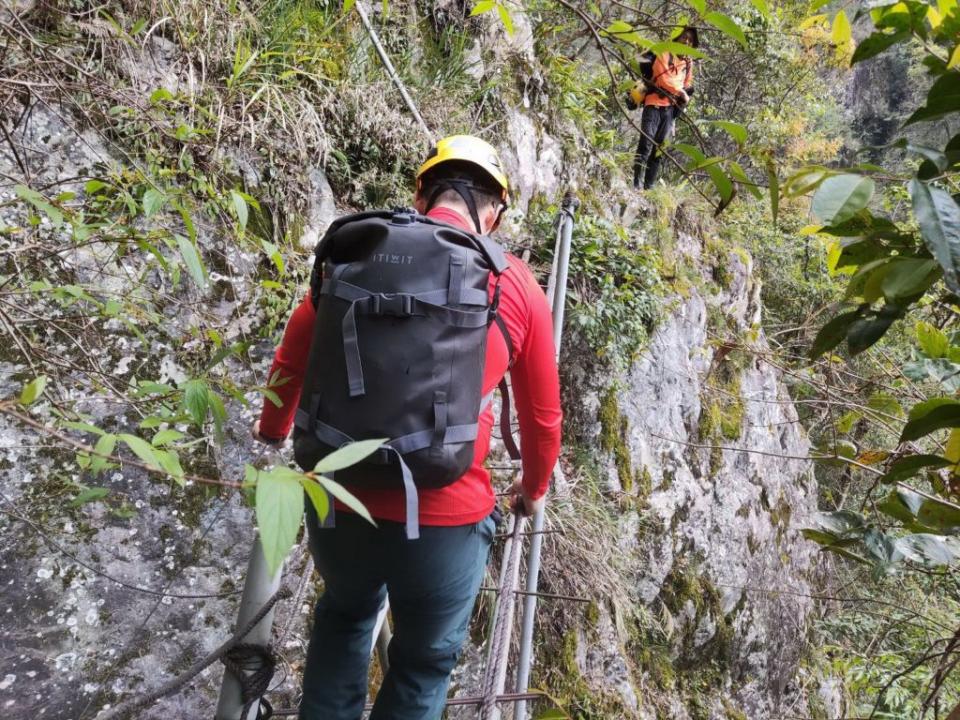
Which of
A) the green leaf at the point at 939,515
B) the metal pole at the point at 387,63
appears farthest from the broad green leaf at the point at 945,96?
the metal pole at the point at 387,63

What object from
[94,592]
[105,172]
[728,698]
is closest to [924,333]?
[94,592]

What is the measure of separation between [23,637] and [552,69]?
5.95m

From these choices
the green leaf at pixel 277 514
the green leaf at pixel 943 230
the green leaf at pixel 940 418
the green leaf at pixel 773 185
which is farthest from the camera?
the green leaf at pixel 940 418

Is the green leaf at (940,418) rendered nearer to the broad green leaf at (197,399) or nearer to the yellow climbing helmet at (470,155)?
the yellow climbing helmet at (470,155)

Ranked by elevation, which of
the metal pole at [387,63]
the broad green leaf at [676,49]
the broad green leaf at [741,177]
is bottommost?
the broad green leaf at [741,177]

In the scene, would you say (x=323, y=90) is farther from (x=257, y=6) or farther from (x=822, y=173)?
(x=822, y=173)

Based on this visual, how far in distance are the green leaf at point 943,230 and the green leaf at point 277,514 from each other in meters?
0.80

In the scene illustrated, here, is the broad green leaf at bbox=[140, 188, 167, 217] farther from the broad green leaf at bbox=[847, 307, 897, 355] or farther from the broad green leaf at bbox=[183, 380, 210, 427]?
the broad green leaf at bbox=[847, 307, 897, 355]

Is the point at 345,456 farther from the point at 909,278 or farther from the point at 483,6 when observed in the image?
the point at 483,6

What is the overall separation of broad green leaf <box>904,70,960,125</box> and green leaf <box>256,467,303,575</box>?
37.4 inches

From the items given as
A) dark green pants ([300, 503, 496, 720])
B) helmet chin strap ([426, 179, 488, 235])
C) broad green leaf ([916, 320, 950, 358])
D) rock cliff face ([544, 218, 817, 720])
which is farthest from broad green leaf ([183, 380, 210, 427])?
rock cliff face ([544, 218, 817, 720])

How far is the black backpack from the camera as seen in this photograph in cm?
132

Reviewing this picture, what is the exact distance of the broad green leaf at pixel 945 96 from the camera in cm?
87

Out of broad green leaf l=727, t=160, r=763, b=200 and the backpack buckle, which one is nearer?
Answer: broad green leaf l=727, t=160, r=763, b=200
